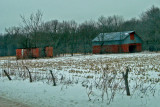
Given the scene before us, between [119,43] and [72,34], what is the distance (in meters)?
17.7

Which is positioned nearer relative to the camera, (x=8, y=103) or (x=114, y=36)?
(x=8, y=103)

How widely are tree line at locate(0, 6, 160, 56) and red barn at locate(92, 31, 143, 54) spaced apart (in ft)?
12.1

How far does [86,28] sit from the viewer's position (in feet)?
210

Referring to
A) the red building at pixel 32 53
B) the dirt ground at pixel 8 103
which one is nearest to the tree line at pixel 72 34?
the red building at pixel 32 53

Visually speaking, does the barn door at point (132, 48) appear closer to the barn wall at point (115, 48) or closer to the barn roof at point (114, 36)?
the barn wall at point (115, 48)

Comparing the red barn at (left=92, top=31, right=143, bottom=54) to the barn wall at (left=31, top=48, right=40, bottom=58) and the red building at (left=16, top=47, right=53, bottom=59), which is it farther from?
the barn wall at (left=31, top=48, right=40, bottom=58)

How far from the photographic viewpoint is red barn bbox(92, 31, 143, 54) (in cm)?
5012

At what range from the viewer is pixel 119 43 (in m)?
50.9

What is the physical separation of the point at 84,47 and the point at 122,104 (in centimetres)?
4893

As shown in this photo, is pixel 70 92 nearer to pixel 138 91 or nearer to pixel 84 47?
pixel 138 91

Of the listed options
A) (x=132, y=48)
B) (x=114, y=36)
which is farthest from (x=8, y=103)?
(x=132, y=48)

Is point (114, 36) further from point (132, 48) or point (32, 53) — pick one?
point (32, 53)

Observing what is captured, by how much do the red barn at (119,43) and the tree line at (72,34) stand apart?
145 inches

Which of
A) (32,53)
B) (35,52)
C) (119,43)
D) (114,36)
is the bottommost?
(32,53)
